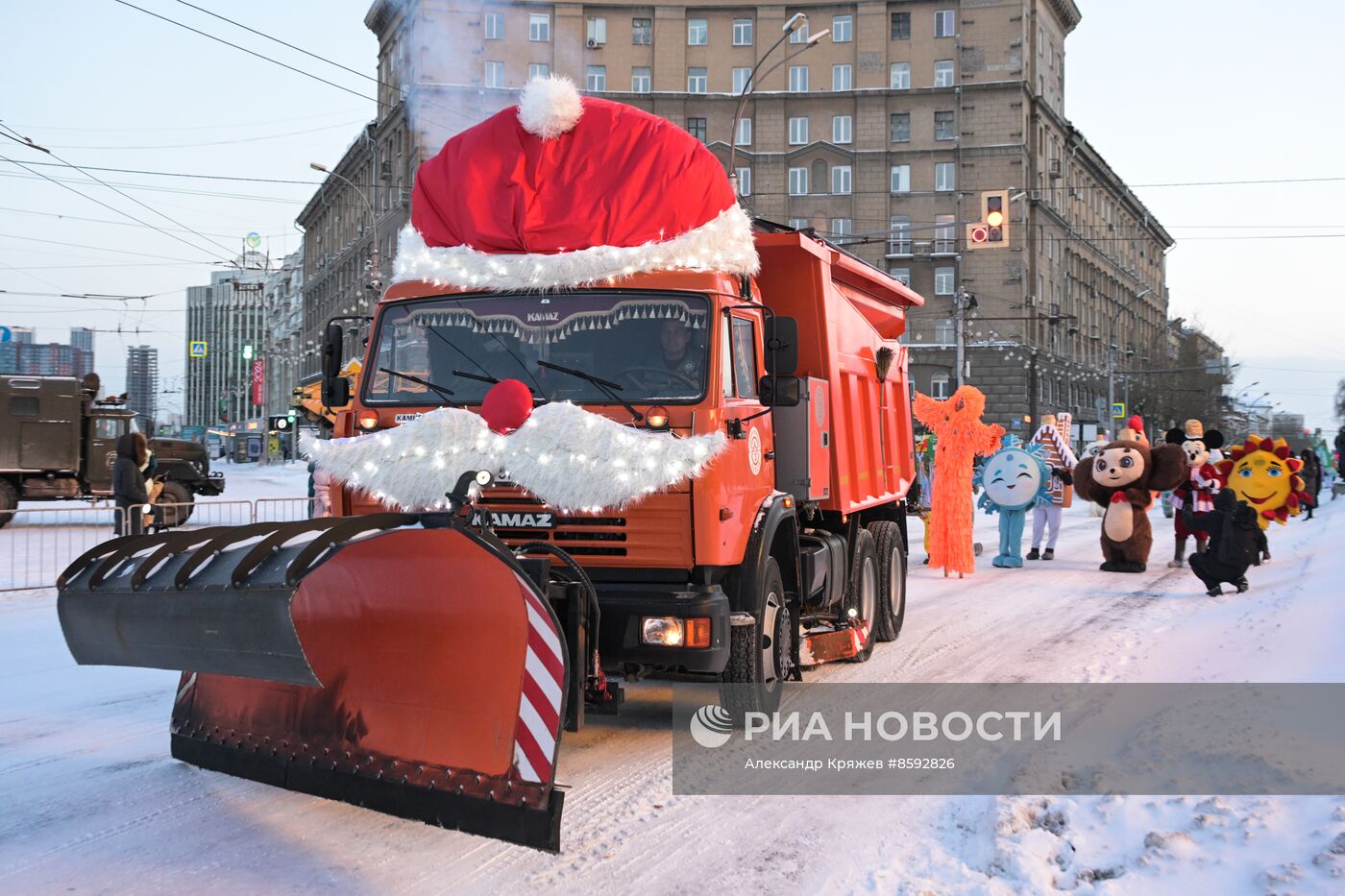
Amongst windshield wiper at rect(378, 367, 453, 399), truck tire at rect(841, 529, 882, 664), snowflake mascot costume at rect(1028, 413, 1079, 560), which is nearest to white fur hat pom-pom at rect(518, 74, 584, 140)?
windshield wiper at rect(378, 367, 453, 399)

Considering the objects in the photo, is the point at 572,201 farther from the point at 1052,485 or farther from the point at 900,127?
the point at 900,127

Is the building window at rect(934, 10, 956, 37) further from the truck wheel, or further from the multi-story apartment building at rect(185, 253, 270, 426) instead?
the multi-story apartment building at rect(185, 253, 270, 426)

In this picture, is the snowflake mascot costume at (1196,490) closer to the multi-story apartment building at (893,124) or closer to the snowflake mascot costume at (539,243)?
the snowflake mascot costume at (539,243)

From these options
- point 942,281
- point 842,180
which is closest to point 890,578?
point 942,281

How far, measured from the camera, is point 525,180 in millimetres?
6719

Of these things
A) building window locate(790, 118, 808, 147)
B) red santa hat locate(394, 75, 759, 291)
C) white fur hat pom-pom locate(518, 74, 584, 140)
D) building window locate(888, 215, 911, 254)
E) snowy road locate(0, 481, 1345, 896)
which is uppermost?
building window locate(790, 118, 808, 147)

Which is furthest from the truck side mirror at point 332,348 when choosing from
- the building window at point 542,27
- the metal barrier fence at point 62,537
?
the building window at point 542,27

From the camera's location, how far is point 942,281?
2437 inches

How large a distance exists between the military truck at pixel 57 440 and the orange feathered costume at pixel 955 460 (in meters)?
15.4

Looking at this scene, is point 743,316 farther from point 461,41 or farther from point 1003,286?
point 1003,286

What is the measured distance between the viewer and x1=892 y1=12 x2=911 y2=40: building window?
202ft

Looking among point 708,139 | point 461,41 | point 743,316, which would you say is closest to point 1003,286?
point 708,139

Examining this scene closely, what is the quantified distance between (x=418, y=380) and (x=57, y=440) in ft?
66.1

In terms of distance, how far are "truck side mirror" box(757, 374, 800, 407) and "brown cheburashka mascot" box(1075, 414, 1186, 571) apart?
10.5 metres
